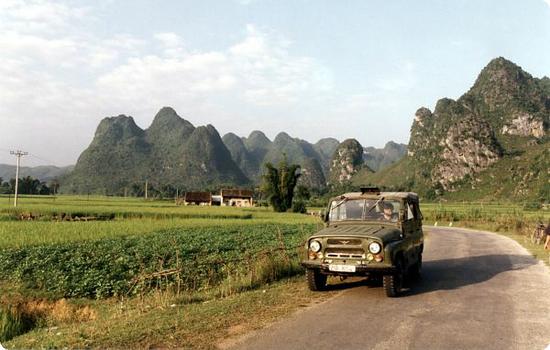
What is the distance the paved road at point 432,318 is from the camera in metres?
6.65

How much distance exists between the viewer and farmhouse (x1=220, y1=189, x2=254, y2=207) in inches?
3907

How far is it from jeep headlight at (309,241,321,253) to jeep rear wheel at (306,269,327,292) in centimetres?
61

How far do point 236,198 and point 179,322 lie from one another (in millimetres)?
92763

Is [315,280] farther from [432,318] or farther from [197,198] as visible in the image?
[197,198]

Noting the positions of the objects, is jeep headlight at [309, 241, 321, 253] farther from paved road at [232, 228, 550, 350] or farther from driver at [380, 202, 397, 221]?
driver at [380, 202, 397, 221]

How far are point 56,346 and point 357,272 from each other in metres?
5.73

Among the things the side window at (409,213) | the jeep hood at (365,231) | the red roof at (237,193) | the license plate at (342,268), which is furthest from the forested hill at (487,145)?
the license plate at (342,268)

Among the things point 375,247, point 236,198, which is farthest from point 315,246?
point 236,198

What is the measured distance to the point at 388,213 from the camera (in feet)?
35.7

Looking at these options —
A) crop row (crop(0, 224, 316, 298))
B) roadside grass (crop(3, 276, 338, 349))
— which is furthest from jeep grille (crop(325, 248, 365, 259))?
crop row (crop(0, 224, 316, 298))

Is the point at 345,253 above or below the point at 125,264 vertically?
above

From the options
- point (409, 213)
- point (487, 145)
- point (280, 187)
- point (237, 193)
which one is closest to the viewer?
point (409, 213)

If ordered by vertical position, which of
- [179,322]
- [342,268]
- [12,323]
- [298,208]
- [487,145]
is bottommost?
[12,323]

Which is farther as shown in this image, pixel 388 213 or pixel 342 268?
pixel 388 213
